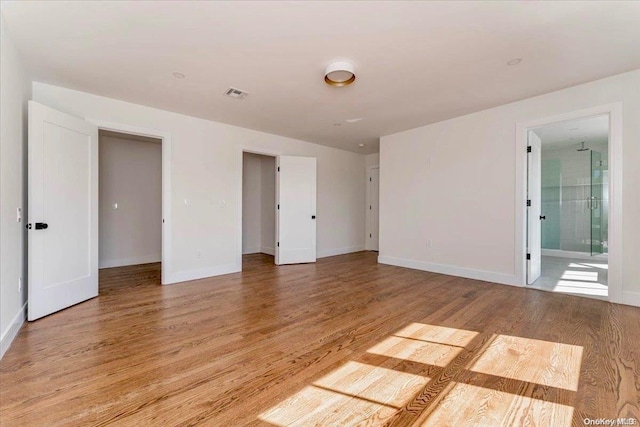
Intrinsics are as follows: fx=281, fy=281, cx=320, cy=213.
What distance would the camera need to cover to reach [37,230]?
268 cm

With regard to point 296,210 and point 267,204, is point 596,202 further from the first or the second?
point 267,204

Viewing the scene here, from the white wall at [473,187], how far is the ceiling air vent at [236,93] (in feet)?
9.63

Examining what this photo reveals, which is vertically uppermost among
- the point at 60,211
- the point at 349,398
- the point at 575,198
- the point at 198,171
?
the point at 198,171

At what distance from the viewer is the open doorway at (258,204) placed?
664 cm

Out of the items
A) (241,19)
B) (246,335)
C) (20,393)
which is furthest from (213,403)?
(241,19)

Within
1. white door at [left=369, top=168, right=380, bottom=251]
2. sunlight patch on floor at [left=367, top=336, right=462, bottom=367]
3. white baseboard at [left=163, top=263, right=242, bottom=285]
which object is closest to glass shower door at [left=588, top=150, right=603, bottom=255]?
white door at [left=369, top=168, right=380, bottom=251]

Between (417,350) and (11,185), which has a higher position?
(11,185)

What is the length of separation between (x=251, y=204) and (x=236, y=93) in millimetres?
3742

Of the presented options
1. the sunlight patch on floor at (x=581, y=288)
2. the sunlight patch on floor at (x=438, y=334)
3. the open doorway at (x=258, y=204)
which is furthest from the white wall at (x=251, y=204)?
the sunlight patch on floor at (x=581, y=288)

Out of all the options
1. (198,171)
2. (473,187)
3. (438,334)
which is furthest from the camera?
(198,171)

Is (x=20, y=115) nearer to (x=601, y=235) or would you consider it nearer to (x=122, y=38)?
(x=122, y=38)

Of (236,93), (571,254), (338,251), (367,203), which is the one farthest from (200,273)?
(571,254)

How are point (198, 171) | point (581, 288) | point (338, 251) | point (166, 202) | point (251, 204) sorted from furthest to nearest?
1. point (251, 204)
2. point (338, 251)
3. point (198, 171)
4. point (166, 202)
5. point (581, 288)

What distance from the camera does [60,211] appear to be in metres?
2.91
